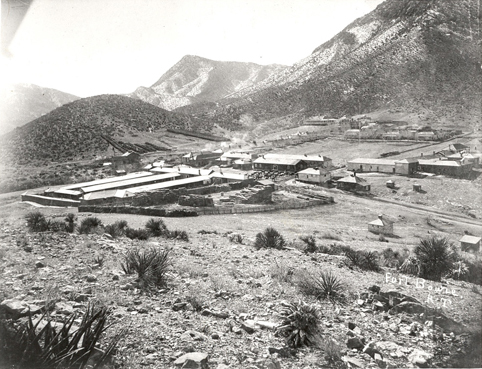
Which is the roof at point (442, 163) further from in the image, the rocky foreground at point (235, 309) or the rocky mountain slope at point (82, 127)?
the rocky mountain slope at point (82, 127)

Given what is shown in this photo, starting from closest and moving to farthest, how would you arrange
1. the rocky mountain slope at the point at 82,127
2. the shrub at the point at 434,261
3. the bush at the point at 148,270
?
the bush at the point at 148,270, the shrub at the point at 434,261, the rocky mountain slope at the point at 82,127

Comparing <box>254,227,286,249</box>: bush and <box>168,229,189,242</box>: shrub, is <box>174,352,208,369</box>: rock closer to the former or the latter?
<box>254,227,286,249</box>: bush

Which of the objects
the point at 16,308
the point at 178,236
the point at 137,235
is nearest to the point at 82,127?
the point at 178,236

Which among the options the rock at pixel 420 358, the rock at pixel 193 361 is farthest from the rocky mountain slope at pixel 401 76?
the rock at pixel 193 361

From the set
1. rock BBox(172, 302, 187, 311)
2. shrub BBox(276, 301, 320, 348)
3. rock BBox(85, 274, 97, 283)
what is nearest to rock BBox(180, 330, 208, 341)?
rock BBox(172, 302, 187, 311)

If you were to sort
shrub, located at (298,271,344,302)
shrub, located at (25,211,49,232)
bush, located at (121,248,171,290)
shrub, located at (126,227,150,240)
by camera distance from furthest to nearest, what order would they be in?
shrub, located at (126,227,150,240)
shrub, located at (25,211,49,232)
shrub, located at (298,271,344,302)
bush, located at (121,248,171,290)

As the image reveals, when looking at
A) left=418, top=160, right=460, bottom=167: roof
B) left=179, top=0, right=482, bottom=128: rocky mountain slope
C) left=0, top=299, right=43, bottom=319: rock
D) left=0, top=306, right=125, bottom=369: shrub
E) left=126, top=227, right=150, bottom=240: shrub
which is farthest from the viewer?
left=179, top=0, right=482, bottom=128: rocky mountain slope

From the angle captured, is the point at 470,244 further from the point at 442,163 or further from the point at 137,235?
the point at 442,163
